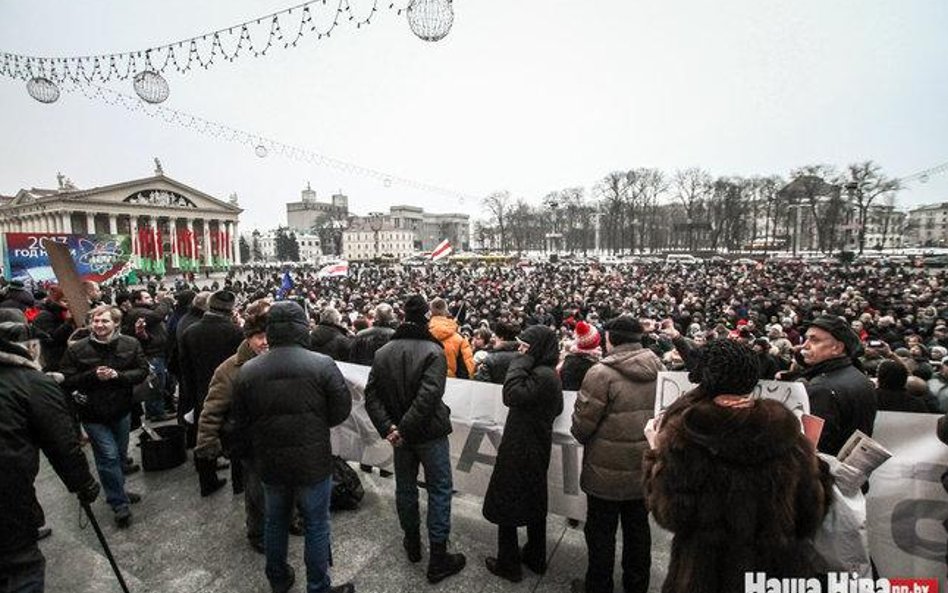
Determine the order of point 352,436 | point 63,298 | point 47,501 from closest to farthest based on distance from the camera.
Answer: point 47,501 < point 352,436 < point 63,298

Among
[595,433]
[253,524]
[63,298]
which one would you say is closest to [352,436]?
[253,524]

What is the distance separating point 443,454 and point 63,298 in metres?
5.92

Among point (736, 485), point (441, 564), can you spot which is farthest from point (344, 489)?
point (736, 485)

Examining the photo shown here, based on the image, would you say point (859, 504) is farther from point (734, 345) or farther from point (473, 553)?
point (473, 553)

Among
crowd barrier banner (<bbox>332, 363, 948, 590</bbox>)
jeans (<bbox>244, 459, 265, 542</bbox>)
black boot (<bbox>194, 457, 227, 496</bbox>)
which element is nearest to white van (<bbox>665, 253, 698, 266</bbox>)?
crowd barrier banner (<bbox>332, 363, 948, 590</bbox>)

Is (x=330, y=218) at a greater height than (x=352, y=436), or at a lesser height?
greater

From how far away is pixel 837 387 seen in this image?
273 cm

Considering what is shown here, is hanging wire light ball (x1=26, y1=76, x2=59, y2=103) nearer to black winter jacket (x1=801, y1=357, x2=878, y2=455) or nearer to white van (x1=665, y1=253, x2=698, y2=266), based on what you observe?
black winter jacket (x1=801, y1=357, x2=878, y2=455)

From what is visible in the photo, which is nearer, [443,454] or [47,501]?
[443,454]

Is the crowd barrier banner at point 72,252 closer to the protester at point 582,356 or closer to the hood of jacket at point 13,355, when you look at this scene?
the hood of jacket at point 13,355

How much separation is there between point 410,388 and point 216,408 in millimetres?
1504

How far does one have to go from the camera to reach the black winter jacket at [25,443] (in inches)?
83.6

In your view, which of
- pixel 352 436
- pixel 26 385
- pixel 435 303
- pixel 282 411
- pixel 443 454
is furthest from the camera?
pixel 435 303

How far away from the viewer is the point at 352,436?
4.56 m
